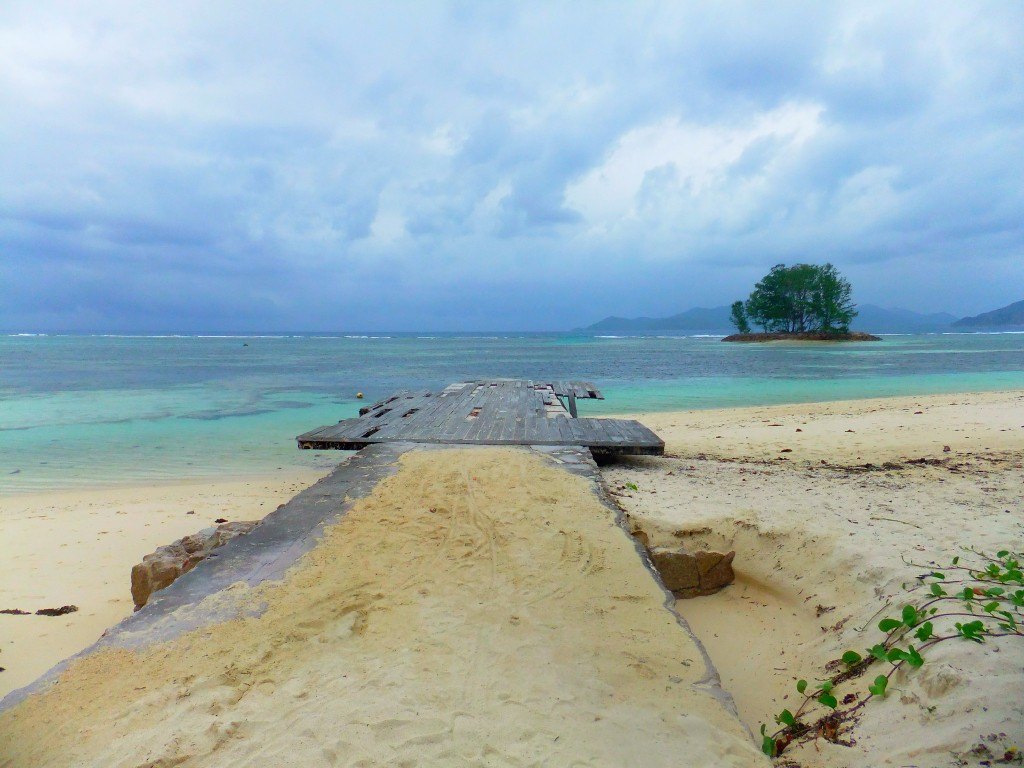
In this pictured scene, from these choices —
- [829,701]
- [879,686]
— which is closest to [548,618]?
[829,701]

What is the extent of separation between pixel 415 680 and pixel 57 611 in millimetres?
3531

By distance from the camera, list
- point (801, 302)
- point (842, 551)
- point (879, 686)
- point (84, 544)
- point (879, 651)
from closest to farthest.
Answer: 1. point (879, 686)
2. point (879, 651)
3. point (842, 551)
4. point (84, 544)
5. point (801, 302)

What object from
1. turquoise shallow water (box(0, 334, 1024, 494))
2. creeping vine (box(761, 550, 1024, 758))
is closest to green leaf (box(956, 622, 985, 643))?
creeping vine (box(761, 550, 1024, 758))

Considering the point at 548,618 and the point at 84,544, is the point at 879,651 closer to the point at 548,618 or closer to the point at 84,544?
the point at 548,618

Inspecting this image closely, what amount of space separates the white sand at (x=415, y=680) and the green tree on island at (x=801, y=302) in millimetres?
68020

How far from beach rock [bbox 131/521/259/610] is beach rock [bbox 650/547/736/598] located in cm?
333

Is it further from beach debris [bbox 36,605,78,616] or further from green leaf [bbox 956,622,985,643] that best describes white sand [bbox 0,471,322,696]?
green leaf [bbox 956,622,985,643]

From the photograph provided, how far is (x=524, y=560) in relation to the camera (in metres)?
4.08

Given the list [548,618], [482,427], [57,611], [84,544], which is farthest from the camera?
[482,427]

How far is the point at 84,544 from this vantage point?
5949 millimetres

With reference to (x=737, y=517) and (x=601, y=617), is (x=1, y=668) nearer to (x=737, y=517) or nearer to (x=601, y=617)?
(x=601, y=617)

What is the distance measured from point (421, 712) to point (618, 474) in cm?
→ 499

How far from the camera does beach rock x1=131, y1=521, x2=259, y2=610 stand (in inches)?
174

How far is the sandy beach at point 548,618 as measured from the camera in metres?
2.38
